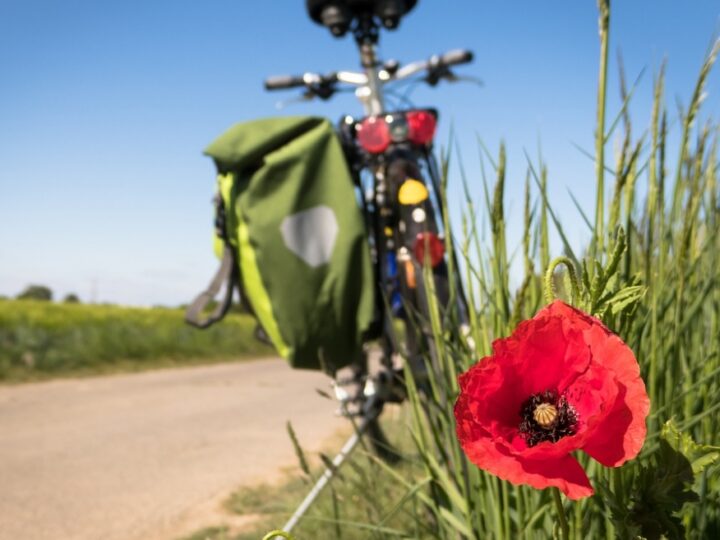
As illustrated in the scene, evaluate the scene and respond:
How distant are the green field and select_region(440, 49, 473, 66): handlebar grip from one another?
528 centimetres

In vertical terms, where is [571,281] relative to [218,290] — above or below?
above

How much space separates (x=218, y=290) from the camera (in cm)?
224

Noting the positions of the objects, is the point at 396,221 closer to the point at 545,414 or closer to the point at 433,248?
the point at 433,248

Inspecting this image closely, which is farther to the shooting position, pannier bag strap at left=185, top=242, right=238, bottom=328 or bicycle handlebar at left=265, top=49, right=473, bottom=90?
bicycle handlebar at left=265, top=49, right=473, bottom=90

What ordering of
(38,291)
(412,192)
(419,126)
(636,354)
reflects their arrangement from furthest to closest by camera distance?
(38,291), (419,126), (412,192), (636,354)

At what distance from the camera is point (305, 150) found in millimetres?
2148

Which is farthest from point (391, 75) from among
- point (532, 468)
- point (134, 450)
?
point (532, 468)

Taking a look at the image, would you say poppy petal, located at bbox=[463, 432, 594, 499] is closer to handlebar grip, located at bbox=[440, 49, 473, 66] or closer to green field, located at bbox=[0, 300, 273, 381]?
handlebar grip, located at bbox=[440, 49, 473, 66]

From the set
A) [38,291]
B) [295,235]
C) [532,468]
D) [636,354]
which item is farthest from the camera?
[38,291]

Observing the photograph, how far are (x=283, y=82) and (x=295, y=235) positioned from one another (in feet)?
4.42

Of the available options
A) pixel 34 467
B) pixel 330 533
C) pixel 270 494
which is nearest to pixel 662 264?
pixel 330 533

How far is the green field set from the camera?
729cm

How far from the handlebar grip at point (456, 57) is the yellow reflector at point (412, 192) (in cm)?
107

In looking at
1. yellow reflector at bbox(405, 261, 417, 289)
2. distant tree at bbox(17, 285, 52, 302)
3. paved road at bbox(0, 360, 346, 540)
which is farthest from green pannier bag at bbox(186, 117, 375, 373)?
distant tree at bbox(17, 285, 52, 302)
